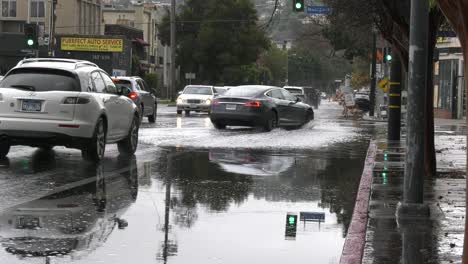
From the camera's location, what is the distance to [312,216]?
9492mm

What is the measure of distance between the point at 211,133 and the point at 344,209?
13.4 meters

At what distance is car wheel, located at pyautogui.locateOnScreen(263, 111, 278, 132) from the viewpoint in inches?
1012

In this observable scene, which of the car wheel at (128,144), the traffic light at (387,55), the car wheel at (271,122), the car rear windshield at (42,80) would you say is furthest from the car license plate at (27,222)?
the traffic light at (387,55)

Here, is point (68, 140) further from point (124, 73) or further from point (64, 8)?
point (64, 8)

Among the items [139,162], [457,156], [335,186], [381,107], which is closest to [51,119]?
[139,162]

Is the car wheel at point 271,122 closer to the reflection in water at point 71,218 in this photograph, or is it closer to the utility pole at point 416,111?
the reflection in water at point 71,218

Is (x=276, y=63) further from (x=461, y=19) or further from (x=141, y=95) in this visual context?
(x=461, y=19)

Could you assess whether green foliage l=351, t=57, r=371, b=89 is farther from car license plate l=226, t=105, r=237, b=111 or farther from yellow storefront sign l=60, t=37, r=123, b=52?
car license plate l=226, t=105, r=237, b=111

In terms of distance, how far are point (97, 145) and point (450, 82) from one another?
3584cm

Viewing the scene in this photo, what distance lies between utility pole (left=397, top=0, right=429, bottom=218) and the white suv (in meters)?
6.05

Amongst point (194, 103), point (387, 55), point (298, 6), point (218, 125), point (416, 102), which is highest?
point (298, 6)

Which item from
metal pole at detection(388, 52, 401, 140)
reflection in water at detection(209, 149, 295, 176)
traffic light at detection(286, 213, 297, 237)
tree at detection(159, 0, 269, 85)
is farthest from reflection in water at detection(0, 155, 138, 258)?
tree at detection(159, 0, 269, 85)

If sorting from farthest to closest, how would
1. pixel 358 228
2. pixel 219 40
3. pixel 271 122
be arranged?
pixel 219 40
pixel 271 122
pixel 358 228

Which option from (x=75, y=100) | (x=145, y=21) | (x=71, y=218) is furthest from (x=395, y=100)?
(x=145, y=21)
